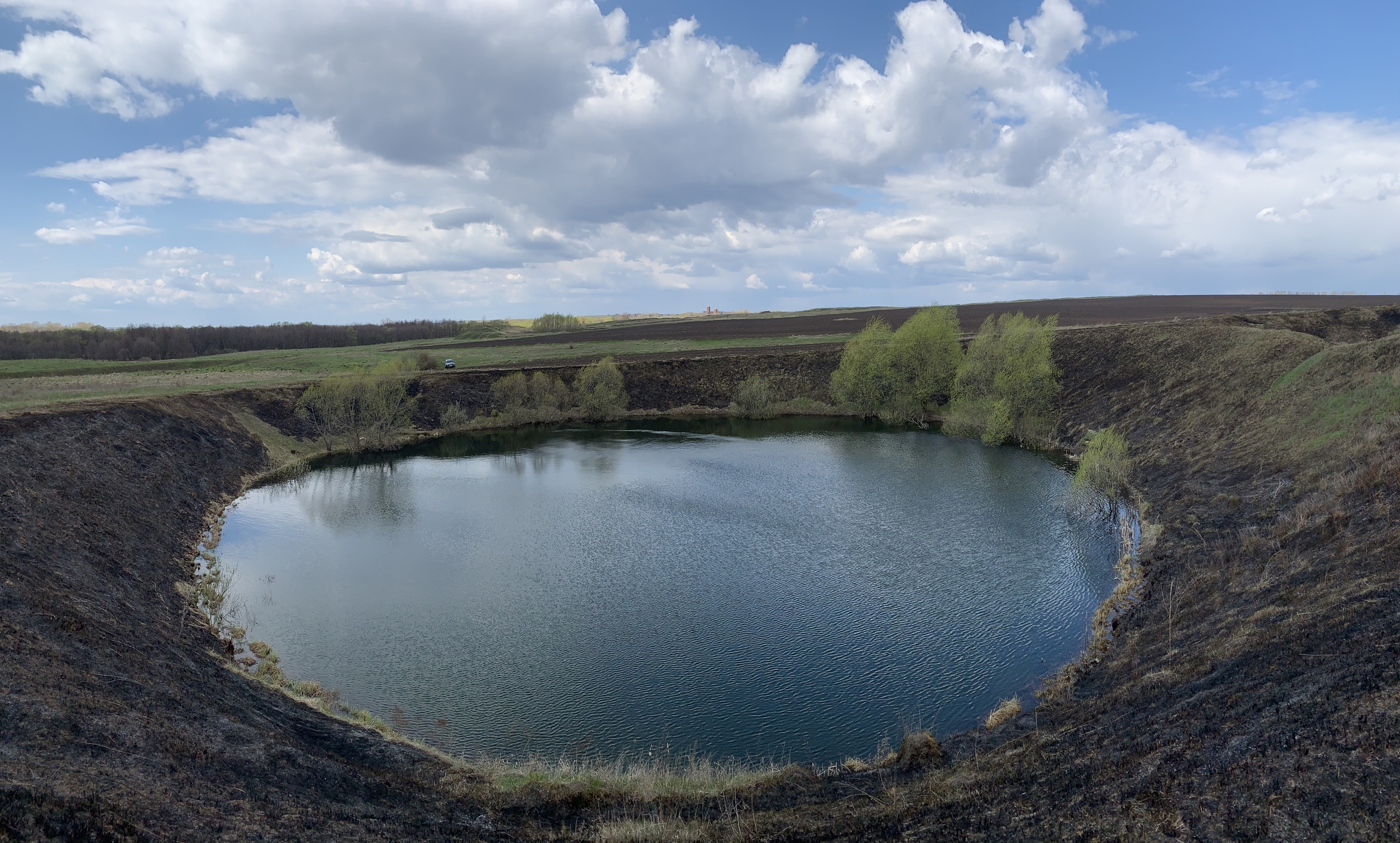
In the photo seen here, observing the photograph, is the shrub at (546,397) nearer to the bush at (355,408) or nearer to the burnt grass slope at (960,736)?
the bush at (355,408)

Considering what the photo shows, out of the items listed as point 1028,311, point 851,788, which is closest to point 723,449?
point 851,788

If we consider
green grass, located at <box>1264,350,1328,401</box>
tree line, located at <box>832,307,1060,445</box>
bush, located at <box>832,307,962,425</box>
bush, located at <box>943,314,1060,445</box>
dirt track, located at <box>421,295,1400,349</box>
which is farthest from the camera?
dirt track, located at <box>421,295,1400,349</box>

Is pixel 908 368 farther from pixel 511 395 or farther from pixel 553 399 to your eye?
pixel 511 395

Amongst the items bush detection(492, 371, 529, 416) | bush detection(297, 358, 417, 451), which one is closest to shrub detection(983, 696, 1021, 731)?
bush detection(297, 358, 417, 451)

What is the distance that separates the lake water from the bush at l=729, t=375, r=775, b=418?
90.4 ft

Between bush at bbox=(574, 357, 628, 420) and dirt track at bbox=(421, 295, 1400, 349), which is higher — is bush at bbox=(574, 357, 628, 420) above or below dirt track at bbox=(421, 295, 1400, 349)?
below

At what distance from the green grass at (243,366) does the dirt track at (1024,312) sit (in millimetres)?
7606

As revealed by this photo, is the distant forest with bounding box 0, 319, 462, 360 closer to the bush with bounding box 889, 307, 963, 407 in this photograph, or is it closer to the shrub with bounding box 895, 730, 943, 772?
the bush with bounding box 889, 307, 963, 407

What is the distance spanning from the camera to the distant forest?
109562 millimetres

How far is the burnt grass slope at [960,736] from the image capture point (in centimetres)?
987

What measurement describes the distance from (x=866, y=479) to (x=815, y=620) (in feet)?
71.6

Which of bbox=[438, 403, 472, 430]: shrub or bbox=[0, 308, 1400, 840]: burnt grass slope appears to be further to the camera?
bbox=[438, 403, 472, 430]: shrub

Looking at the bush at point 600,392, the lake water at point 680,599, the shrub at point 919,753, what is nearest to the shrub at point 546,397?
the bush at point 600,392

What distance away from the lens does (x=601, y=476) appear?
48781mm
